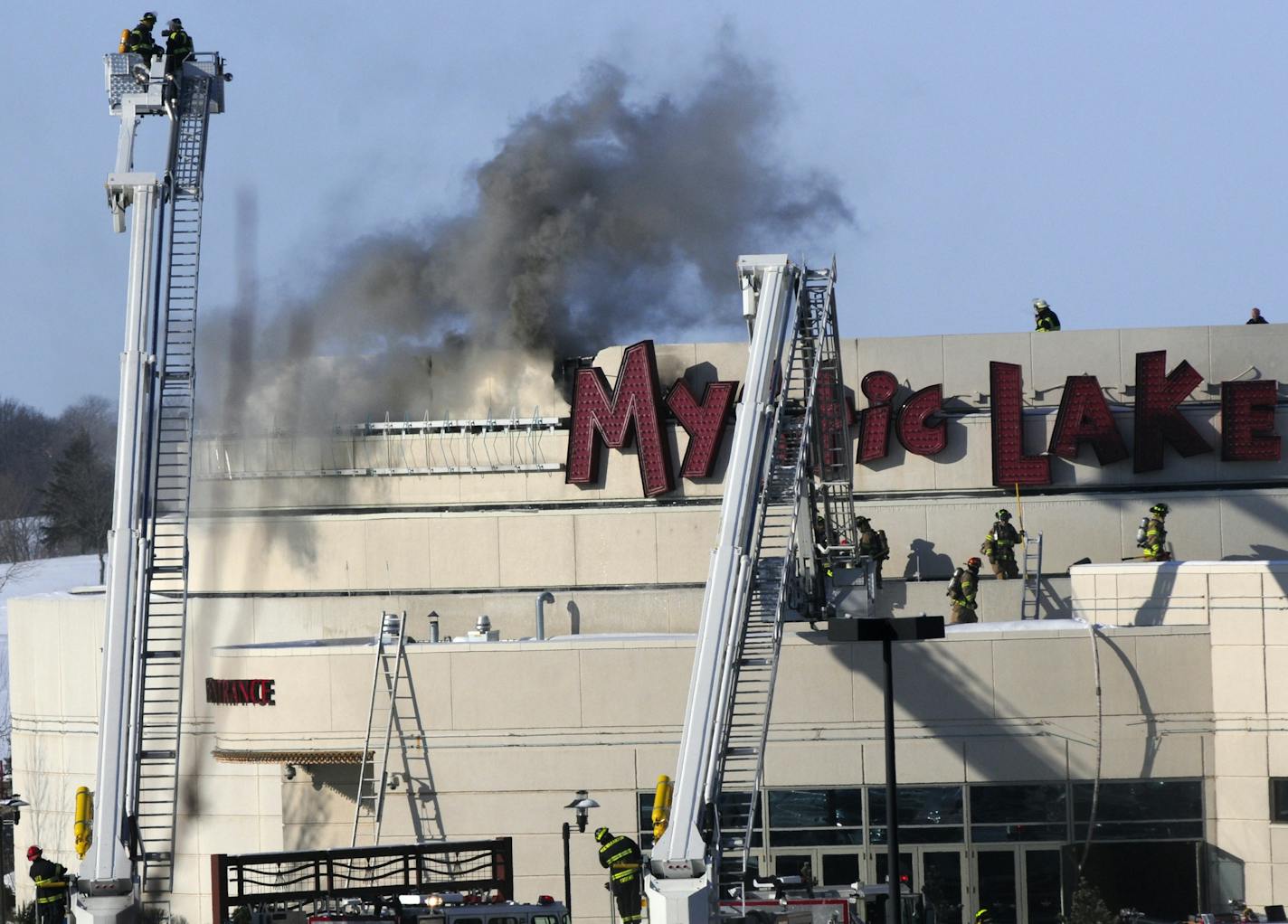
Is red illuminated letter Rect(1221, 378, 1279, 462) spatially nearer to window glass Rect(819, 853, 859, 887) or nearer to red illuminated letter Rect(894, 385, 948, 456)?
red illuminated letter Rect(894, 385, 948, 456)

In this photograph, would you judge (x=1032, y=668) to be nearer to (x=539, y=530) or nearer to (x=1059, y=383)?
(x=1059, y=383)

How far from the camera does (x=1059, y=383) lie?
38.3m

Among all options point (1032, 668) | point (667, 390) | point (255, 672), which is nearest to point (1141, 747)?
point (1032, 668)

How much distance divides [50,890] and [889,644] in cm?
1390

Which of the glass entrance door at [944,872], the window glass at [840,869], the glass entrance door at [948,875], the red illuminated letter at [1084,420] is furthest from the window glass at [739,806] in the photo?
the red illuminated letter at [1084,420]

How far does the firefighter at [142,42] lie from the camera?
33062 mm

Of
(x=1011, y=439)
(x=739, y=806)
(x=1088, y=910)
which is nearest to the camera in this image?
(x=1088, y=910)

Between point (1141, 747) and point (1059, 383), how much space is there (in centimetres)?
854

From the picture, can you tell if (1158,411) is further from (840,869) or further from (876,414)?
(840,869)

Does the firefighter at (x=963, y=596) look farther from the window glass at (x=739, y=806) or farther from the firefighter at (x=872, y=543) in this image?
the window glass at (x=739, y=806)

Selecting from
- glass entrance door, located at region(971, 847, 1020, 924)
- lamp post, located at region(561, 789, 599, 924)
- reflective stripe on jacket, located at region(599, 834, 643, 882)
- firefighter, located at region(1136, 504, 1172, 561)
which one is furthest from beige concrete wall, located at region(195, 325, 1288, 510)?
reflective stripe on jacket, located at region(599, 834, 643, 882)

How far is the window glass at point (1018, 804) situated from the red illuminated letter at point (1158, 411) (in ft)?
26.3

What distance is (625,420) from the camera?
126 feet

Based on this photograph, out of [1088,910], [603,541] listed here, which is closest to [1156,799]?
[1088,910]
